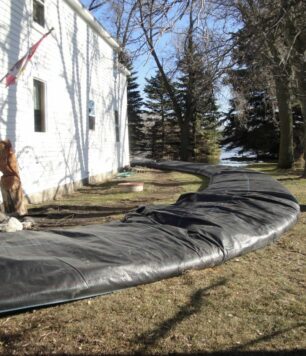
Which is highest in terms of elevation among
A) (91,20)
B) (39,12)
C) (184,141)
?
(91,20)

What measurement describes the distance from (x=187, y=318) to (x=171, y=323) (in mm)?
161

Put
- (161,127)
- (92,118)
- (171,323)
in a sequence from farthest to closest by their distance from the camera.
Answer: (161,127) < (92,118) < (171,323)

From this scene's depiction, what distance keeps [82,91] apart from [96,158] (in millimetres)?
2521

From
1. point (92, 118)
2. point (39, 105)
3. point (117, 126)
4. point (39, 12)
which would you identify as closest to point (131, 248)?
point (39, 105)

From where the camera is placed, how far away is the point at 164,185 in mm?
14820

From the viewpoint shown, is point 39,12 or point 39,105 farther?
point 39,12

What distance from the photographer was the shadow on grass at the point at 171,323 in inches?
126

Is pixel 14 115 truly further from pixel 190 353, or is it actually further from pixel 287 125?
pixel 287 125

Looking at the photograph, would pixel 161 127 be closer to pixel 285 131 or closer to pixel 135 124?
pixel 135 124

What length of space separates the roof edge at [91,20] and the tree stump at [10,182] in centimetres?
450

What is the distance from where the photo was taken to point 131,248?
4.63 metres

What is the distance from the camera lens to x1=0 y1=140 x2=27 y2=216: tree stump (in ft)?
27.1

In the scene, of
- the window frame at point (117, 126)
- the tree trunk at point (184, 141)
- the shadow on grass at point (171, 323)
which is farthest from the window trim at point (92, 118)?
the tree trunk at point (184, 141)

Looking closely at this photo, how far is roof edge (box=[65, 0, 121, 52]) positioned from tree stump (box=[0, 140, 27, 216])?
14.8 ft
